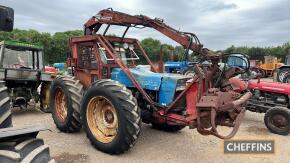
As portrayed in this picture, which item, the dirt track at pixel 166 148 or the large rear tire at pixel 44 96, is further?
the large rear tire at pixel 44 96

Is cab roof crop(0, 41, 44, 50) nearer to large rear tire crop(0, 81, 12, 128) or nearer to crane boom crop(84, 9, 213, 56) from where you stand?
crane boom crop(84, 9, 213, 56)

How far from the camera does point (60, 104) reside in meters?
7.28

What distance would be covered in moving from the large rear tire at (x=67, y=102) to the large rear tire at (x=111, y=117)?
0.61m

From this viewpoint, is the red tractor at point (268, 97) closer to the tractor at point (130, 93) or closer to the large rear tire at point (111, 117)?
the tractor at point (130, 93)

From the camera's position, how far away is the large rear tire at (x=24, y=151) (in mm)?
2264

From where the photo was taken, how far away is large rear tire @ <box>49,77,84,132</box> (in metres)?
6.48

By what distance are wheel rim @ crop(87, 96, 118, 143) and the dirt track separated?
303mm

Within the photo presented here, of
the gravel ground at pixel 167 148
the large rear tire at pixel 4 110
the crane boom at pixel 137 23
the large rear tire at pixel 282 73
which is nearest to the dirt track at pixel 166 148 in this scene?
the gravel ground at pixel 167 148

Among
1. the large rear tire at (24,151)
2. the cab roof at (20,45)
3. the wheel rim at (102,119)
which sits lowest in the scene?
the wheel rim at (102,119)

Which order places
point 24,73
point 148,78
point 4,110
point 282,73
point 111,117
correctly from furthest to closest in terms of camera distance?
1. point 282,73
2. point 24,73
3. point 148,78
4. point 111,117
5. point 4,110

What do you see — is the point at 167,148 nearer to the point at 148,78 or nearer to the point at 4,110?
the point at 148,78

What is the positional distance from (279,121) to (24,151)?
247 inches

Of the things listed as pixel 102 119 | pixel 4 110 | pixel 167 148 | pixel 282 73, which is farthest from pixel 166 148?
pixel 282 73

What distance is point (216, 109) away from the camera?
4.78 m
